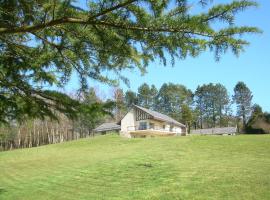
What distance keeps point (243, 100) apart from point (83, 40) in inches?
3787

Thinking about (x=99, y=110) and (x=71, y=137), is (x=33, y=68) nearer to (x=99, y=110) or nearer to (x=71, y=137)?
(x=99, y=110)

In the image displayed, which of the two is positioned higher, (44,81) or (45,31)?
(45,31)

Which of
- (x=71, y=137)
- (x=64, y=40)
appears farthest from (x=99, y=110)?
(x=71, y=137)

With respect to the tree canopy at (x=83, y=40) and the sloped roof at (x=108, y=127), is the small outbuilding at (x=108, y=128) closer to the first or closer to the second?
the sloped roof at (x=108, y=127)

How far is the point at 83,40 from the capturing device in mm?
4309

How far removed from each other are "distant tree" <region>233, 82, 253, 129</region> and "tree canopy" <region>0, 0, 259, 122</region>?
95.1 metres

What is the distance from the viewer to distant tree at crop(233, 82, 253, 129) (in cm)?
9569

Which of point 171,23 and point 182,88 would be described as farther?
point 182,88

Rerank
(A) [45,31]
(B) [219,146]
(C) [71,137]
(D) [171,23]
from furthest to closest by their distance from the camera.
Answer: (C) [71,137], (B) [219,146], (A) [45,31], (D) [171,23]

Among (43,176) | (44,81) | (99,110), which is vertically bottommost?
(43,176)

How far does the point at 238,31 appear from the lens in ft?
10.9

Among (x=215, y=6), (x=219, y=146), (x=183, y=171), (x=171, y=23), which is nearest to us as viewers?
(x=215, y=6)

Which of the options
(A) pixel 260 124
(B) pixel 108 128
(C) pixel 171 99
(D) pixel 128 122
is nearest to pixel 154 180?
(D) pixel 128 122

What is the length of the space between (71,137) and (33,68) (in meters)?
72.0
